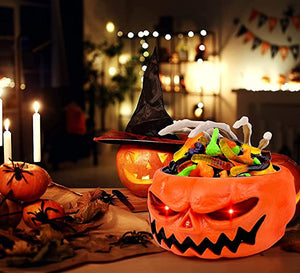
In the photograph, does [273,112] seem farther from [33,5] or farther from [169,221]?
[169,221]

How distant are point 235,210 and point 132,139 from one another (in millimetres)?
650

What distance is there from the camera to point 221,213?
1068mm

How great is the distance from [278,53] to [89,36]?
8.65 feet

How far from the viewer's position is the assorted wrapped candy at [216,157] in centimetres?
107

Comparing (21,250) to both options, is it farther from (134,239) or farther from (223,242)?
(223,242)

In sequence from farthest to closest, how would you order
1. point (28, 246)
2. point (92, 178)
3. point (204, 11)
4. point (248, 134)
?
point (204, 11), point (92, 178), point (248, 134), point (28, 246)

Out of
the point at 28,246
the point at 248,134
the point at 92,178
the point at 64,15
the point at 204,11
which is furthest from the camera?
the point at 204,11

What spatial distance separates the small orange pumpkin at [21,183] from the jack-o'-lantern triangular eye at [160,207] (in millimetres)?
315

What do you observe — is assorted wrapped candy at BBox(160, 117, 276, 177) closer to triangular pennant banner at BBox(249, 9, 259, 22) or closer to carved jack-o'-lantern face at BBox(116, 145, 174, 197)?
carved jack-o'-lantern face at BBox(116, 145, 174, 197)

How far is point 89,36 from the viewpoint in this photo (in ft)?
25.8

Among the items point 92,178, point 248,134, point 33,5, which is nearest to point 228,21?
point 33,5

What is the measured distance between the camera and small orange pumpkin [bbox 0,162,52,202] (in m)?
1.28

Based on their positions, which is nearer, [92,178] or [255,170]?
[255,170]

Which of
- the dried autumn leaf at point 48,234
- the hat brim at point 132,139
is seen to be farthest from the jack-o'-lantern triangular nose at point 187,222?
the hat brim at point 132,139
